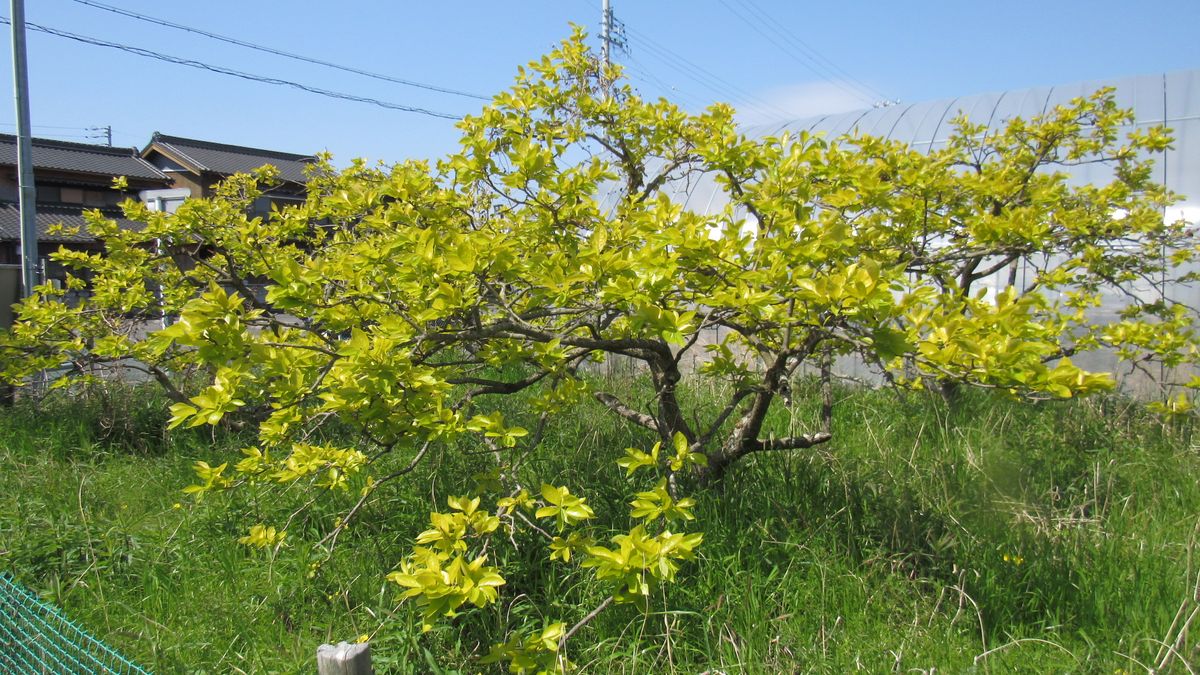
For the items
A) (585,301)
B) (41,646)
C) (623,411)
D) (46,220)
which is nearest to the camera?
(41,646)

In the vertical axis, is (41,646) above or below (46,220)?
below

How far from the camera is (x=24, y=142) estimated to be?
624 cm

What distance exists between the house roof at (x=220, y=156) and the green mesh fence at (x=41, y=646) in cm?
2102

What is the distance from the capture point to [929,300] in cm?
215

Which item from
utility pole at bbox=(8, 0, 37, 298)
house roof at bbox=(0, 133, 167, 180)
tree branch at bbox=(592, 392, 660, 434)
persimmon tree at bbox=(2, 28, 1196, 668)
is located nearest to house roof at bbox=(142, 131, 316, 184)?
house roof at bbox=(0, 133, 167, 180)

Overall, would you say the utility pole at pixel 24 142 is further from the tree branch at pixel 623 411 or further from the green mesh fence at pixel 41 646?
the tree branch at pixel 623 411

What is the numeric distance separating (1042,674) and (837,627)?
0.59 meters

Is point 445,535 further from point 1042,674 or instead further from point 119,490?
point 119,490

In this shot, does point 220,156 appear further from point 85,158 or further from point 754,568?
point 754,568

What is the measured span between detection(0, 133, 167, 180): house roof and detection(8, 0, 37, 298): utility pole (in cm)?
1960

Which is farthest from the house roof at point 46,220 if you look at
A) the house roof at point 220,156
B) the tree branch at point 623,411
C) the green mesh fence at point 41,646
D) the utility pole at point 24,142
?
the tree branch at point 623,411

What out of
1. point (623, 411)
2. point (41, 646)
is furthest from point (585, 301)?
point (41, 646)

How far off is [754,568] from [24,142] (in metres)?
6.65

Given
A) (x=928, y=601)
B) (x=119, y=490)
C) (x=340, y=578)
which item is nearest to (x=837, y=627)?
(x=928, y=601)
